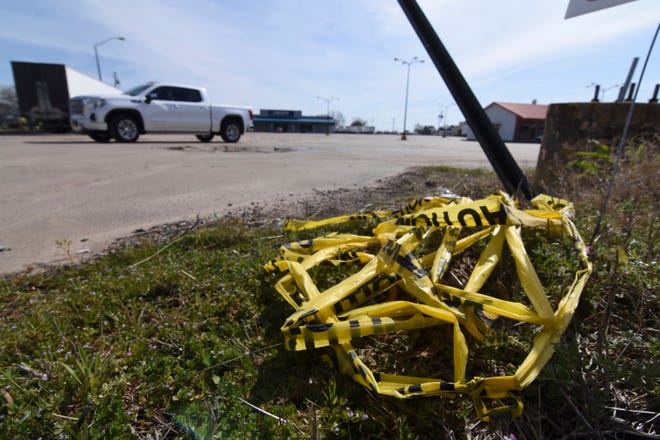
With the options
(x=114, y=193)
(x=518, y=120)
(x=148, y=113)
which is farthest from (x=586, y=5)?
(x=518, y=120)

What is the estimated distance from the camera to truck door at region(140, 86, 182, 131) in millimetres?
12211

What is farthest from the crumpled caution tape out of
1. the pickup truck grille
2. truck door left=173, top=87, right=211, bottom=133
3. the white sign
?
the pickup truck grille

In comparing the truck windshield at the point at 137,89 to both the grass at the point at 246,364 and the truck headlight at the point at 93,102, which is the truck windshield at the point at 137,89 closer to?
the truck headlight at the point at 93,102

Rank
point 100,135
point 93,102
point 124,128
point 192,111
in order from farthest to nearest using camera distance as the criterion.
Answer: point 192,111 < point 100,135 < point 124,128 < point 93,102

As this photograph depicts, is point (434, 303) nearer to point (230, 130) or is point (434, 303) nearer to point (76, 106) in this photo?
point (76, 106)

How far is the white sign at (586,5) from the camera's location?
182cm

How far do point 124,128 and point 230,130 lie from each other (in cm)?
415

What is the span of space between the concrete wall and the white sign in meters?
2.47

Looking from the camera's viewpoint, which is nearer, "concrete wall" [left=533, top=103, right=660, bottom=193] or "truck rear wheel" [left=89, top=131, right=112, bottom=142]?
"concrete wall" [left=533, top=103, right=660, bottom=193]

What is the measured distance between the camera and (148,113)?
12.2 m

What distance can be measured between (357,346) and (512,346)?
605 mm

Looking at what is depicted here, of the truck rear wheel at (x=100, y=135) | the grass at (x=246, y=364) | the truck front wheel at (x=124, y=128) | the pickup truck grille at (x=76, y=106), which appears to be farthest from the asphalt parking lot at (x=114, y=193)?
the truck rear wheel at (x=100, y=135)

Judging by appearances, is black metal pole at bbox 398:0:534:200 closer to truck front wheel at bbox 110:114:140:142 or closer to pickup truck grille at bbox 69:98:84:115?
truck front wheel at bbox 110:114:140:142

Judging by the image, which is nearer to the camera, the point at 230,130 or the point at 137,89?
the point at 137,89
